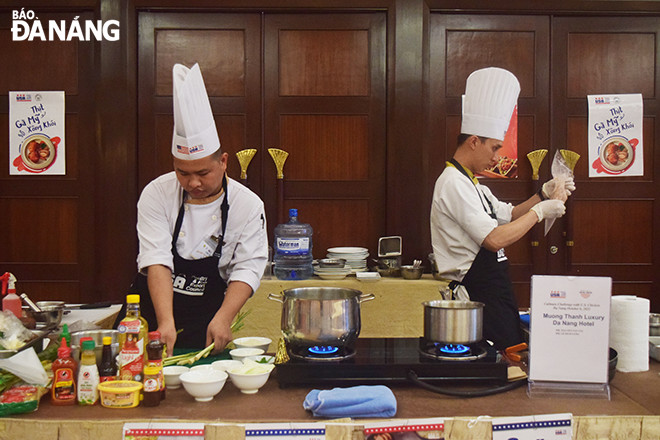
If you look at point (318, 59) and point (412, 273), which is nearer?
point (412, 273)

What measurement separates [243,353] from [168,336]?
0.31 m

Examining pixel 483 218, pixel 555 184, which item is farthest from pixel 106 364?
pixel 555 184

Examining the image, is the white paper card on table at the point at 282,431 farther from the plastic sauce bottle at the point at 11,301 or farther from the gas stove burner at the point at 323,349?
the plastic sauce bottle at the point at 11,301

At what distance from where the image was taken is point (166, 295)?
226 centimetres

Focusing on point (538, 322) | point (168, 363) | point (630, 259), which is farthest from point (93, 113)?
point (630, 259)

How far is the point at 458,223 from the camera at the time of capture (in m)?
2.76

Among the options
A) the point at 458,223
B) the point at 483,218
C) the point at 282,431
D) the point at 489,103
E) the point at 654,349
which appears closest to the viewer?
the point at 282,431

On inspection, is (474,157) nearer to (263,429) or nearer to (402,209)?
(402,209)

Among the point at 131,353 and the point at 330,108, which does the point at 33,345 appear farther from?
the point at 330,108

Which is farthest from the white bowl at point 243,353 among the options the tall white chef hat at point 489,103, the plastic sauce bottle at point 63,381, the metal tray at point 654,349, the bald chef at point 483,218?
the tall white chef hat at point 489,103

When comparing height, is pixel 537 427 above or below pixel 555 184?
below

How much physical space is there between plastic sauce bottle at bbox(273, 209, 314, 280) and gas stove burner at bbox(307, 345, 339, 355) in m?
2.33

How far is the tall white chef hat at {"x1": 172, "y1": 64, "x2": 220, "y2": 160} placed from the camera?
2244 millimetres

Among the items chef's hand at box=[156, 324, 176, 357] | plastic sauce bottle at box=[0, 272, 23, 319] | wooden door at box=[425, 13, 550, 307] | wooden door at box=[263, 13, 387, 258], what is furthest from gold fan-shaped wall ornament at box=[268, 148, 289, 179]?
chef's hand at box=[156, 324, 176, 357]
